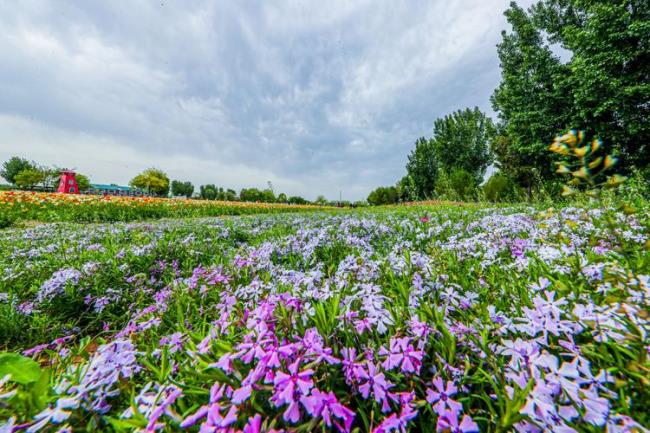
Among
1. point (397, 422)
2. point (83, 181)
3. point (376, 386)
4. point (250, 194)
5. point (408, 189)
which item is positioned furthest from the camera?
point (83, 181)

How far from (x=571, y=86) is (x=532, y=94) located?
6.60 feet

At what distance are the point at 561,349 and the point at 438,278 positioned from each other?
0.83 m

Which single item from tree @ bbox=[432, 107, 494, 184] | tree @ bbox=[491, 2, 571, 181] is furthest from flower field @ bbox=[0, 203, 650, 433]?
tree @ bbox=[432, 107, 494, 184]

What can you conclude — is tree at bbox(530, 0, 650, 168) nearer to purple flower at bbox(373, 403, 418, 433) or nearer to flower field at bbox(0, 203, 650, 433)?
flower field at bbox(0, 203, 650, 433)

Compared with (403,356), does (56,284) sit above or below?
below

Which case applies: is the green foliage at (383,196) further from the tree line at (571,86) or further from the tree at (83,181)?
the tree at (83,181)

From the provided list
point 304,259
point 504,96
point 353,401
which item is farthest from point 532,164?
point 353,401

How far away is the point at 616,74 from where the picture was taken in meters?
14.3

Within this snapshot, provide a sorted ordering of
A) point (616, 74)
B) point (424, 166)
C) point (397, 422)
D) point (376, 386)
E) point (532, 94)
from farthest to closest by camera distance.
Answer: point (424, 166)
point (532, 94)
point (616, 74)
point (376, 386)
point (397, 422)

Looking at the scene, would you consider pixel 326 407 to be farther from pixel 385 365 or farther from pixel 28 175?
pixel 28 175

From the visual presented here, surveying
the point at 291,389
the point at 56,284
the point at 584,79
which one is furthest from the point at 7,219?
the point at 584,79

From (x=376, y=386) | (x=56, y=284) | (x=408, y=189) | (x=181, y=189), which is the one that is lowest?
(x=56, y=284)

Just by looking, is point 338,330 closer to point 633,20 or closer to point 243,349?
point 243,349

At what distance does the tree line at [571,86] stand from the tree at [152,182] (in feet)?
204
